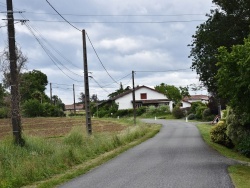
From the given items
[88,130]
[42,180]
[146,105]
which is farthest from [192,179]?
[146,105]

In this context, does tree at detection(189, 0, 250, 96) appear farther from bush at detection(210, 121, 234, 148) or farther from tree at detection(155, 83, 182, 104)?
tree at detection(155, 83, 182, 104)

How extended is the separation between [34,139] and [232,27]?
13.1 metres

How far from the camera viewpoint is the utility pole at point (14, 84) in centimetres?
1983

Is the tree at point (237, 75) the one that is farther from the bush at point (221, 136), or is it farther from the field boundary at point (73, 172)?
the bush at point (221, 136)

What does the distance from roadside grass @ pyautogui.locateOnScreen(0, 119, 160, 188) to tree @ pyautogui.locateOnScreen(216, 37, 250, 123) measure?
6551 millimetres

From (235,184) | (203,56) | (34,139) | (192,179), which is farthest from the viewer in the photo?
(203,56)

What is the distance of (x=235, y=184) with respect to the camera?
469 inches

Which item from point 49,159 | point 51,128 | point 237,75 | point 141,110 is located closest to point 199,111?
point 141,110

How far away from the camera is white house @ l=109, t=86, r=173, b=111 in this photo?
99375mm

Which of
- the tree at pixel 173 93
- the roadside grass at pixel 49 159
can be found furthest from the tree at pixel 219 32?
the tree at pixel 173 93

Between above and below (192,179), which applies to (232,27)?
above

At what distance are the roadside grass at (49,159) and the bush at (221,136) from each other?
7.10 meters

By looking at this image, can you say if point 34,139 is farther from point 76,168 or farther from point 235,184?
point 235,184

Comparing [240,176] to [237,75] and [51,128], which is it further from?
[51,128]
